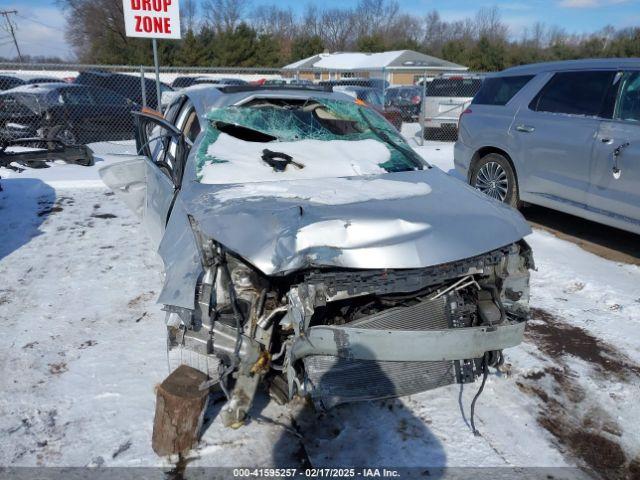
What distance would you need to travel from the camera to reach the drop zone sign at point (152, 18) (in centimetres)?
879

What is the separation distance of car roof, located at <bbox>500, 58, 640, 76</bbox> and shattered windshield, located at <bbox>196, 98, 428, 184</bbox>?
2612mm

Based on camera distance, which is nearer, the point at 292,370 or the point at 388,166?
the point at 292,370

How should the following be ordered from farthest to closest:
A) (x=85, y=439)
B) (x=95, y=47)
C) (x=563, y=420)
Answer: (x=95, y=47)
(x=563, y=420)
(x=85, y=439)

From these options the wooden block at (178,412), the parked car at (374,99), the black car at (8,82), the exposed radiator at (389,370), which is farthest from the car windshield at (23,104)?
the exposed radiator at (389,370)

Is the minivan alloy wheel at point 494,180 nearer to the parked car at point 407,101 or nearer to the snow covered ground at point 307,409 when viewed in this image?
the snow covered ground at point 307,409

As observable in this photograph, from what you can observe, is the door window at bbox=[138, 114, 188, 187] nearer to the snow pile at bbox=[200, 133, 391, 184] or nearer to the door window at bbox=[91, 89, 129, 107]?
the snow pile at bbox=[200, 133, 391, 184]

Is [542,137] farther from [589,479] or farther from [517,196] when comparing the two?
[589,479]

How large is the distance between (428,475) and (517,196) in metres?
4.51

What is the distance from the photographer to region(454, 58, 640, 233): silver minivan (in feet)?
15.6

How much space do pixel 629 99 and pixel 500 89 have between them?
5.93 ft

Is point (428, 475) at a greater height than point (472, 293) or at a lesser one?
lesser

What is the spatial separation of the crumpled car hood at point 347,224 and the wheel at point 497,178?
3307 mm

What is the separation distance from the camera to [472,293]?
2.92 meters

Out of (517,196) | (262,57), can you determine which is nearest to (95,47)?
(262,57)
